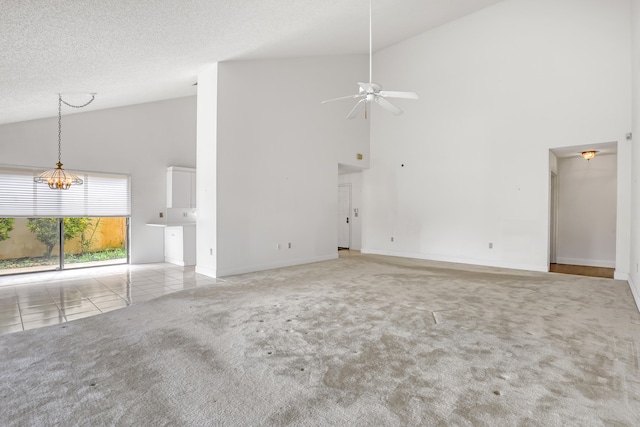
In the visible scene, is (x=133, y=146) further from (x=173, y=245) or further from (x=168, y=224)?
(x=173, y=245)

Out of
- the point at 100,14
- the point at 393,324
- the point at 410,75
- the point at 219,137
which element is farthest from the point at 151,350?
the point at 410,75

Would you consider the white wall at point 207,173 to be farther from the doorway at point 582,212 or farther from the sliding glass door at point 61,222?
the doorway at point 582,212

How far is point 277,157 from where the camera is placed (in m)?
6.25

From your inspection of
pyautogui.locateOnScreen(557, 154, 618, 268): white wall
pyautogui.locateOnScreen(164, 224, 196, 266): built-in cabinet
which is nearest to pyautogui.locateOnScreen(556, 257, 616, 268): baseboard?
pyautogui.locateOnScreen(557, 154, 618, 268): white wall

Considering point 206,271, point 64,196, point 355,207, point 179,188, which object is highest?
point 179,188

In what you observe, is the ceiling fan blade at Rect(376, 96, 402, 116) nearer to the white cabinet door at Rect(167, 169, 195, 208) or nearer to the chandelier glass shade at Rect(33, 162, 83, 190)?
the white cabinet door at Rect(167, 169, 195, 208)

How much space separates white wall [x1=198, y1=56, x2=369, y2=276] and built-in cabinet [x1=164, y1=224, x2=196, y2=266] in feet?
3.78

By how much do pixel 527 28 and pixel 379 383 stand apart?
7.03 meters

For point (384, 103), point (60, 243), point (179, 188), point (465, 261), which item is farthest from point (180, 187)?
point (465, 261)

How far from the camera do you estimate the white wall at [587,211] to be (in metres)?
6.66

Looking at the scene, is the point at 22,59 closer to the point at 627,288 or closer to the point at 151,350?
the point at 151,350

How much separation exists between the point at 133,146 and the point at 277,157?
10.1 feet

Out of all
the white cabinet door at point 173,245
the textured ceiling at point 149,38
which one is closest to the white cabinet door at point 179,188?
the white cabinet door at point 173,245

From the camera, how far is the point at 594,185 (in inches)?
270
